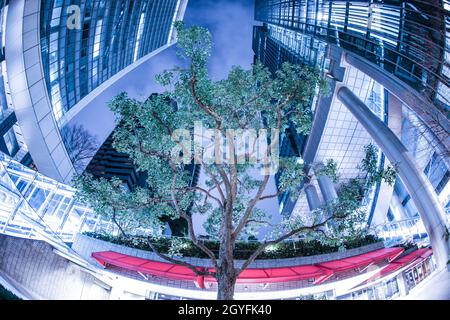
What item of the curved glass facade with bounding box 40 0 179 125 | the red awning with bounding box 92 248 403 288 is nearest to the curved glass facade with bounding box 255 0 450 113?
the red awning with bounding box 92 248 403 288

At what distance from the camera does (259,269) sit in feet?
41.4

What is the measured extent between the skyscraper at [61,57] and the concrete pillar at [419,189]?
20.9 meters

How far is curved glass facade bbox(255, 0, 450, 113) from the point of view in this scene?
965cm

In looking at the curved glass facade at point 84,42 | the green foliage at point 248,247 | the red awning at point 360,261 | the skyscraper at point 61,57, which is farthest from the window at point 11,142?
the red awning at point 360,261

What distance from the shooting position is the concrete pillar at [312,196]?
29303 millimetres

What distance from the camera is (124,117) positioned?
8.59 m

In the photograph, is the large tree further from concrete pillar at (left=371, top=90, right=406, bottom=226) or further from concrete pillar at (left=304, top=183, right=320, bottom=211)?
concrete pillar at (left=304, top=183, right=320, bottom=211)

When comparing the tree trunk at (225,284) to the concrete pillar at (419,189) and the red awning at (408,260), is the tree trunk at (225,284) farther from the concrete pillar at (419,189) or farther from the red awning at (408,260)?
the red awning at (408,260)

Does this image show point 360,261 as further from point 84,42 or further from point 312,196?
point 84,42

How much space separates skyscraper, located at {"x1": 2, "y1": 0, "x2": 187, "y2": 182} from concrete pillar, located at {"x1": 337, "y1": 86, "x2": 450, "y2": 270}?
2091 centimetres

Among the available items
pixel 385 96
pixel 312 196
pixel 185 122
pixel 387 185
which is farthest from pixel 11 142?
pixel 387 185

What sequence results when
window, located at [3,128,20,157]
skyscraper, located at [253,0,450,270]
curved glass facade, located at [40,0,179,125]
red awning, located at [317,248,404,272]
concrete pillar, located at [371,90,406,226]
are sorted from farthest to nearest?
curved glass facade, located at [40,0,179,125] < window, located at [3,128,20,157] < concrete pillar, located at [371,90,406,226] < red awning, located at [317,248,404,272] < skyscraper, located at [253,0,450,270]
